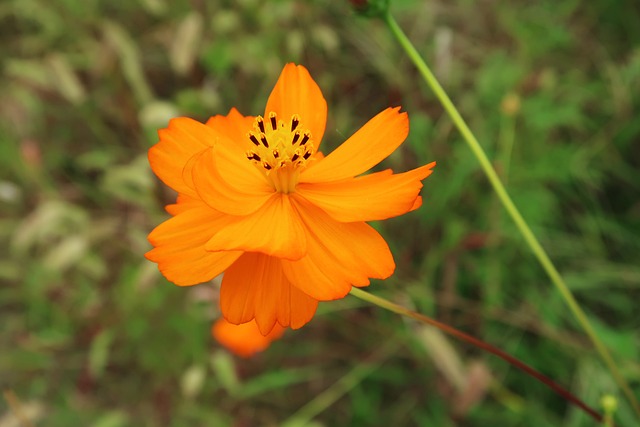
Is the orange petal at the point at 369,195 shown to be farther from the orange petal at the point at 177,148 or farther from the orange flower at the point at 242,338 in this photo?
the orange flower at the point at 242,338

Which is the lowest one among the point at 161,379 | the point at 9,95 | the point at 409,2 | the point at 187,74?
the point at 161,379

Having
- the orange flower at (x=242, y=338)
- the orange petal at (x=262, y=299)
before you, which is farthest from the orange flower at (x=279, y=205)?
the orange flower at (x=242, y=338)

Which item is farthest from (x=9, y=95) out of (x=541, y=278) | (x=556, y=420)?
(x=556, y=420)

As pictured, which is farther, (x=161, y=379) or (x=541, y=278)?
(x=161, y=379)

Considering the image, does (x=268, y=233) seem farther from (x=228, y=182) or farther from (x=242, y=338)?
(x=242, y=338)

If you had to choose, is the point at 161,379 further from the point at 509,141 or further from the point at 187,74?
the point at 509,141

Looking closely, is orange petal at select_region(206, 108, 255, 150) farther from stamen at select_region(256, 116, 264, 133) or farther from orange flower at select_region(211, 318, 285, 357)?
orange flower at select_region(211, 318, 285, 357)
